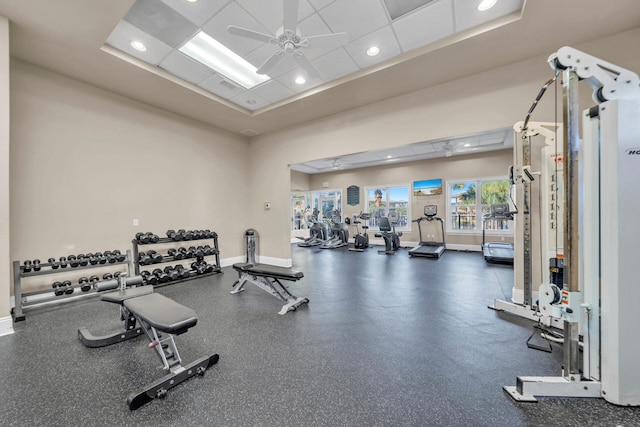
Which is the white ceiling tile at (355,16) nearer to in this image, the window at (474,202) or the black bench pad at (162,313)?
the black bench pad at (162,313)

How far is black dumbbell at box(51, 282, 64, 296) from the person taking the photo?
10.1 ft

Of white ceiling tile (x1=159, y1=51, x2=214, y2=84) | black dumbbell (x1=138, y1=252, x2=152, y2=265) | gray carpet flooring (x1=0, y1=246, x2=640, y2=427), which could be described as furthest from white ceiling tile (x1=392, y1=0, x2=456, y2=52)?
black dumbbell (x1=138, y1=252, x2=152, y2=265)

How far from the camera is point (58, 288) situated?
316 cm

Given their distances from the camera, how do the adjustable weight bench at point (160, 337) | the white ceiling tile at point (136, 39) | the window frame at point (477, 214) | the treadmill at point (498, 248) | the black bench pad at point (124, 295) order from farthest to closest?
1. the window frame at point (477, 214)
2. the treadmill at point (498, 248)
3. the white ceiling tile at point (136, 39)
4. the black bench pad at point (124, 295)
5. the adjustable weight bench at point (160, 337)

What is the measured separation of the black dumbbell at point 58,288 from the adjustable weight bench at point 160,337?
1.36m

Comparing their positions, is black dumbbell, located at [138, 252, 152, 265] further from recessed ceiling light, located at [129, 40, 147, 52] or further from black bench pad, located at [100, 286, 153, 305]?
recessed ceiling light, located at [129, 40, 147, 52]

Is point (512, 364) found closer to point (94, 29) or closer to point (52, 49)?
point (94, 29)

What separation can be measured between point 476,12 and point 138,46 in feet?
13.1

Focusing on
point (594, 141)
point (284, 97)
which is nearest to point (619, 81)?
point (594, 141)

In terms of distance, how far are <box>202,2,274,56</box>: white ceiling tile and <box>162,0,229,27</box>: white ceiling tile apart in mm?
58

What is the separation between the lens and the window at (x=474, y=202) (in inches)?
294

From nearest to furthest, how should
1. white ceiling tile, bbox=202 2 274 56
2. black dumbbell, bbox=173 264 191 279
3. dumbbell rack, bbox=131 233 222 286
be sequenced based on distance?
1. white ceiling tile, bbox=202 2 274 56
2. dumbbell rack, bbox=131 233 222 286
3. black dumbbell, bbox=173 264 191 279

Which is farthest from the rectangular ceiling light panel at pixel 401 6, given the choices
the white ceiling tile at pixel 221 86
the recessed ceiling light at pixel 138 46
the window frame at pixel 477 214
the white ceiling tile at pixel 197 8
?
the window frame at pixel 477 214

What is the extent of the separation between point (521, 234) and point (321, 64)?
11.7 feet
